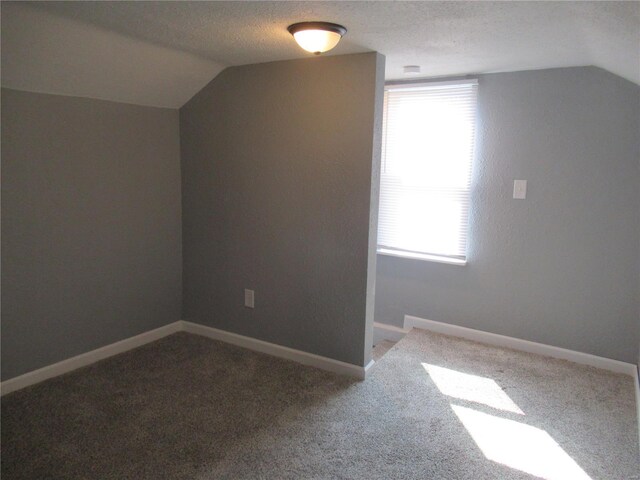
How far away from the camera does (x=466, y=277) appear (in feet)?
11.4

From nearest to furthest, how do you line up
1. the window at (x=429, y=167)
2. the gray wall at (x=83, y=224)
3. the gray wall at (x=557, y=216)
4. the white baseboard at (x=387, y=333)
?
the gray wall at (x=83, y=224) → the gray wall at (x=557, y=216) → the window at (x=429, y=167) → the white baseboard at (x=387, y=333)

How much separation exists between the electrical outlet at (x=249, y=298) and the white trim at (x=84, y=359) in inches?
26.2

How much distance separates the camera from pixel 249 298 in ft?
10.8

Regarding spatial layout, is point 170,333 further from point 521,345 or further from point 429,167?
point 521,345

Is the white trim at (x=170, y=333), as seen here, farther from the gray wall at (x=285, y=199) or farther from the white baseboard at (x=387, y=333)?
the white baseboard at (x=387, y=333)

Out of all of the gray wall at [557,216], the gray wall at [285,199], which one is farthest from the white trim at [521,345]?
the gray wall at [285,199]

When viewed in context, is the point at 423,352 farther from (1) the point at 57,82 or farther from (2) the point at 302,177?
(1) the point at 57,82

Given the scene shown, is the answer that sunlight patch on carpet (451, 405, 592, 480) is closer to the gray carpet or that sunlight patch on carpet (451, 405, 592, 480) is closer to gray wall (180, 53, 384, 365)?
the gray carpet

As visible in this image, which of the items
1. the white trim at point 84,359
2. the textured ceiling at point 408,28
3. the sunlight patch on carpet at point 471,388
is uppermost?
the textured ceiling at point 408,28

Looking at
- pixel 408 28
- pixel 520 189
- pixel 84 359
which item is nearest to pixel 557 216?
pixel 520 189

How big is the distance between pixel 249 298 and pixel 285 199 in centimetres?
76

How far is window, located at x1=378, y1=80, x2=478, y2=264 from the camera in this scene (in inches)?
133

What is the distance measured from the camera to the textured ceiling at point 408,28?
71.4 inches

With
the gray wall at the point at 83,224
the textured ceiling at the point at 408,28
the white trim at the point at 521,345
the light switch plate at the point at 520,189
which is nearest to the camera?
the textured ceiling at the point at 408,28
